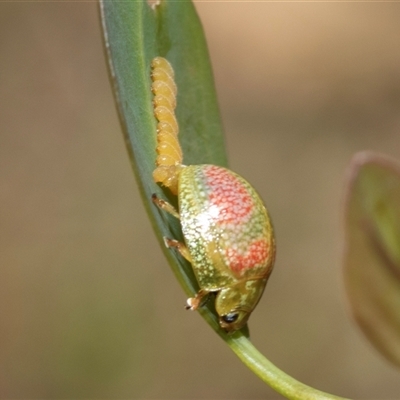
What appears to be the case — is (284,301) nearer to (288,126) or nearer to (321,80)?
(288,126)

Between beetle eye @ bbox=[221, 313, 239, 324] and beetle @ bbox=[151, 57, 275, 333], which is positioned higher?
beetle @ bbox=[151, 57, 275, 333]

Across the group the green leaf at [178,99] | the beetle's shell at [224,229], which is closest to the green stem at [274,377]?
the green leaf at [178,99]

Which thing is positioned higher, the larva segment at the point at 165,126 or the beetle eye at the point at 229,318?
the larva segment at the point at 165,126

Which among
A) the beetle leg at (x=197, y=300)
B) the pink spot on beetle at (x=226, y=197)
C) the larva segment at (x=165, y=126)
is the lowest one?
the beetle leg at (x=197, y=300)

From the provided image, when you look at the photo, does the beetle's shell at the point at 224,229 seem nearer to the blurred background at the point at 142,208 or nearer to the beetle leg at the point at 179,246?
the beetle leg at the point at 179,246

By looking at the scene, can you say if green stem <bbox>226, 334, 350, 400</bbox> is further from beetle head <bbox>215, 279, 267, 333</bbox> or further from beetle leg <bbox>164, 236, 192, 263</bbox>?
beetle leg <bbox>164, 236, 192, 263</bbox>

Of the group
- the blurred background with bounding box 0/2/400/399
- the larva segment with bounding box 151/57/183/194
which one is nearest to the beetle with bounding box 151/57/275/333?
the larva segment with bounding box 151/57/183/194

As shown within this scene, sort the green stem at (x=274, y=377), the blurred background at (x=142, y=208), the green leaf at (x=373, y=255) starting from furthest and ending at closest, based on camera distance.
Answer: the blurred background at (x=142, y=208), the green leaf at (x=373, y=255), the green stem at (x=274, y=377)

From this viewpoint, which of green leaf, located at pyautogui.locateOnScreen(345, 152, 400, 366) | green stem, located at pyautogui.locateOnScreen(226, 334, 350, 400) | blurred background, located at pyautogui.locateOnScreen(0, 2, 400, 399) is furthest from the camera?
blurred background, located at pyautogui.locateOnScreen(0, 2, 400, 399)

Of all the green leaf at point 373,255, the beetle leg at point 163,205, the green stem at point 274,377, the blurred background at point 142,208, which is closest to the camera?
the green stem at point 274,377
